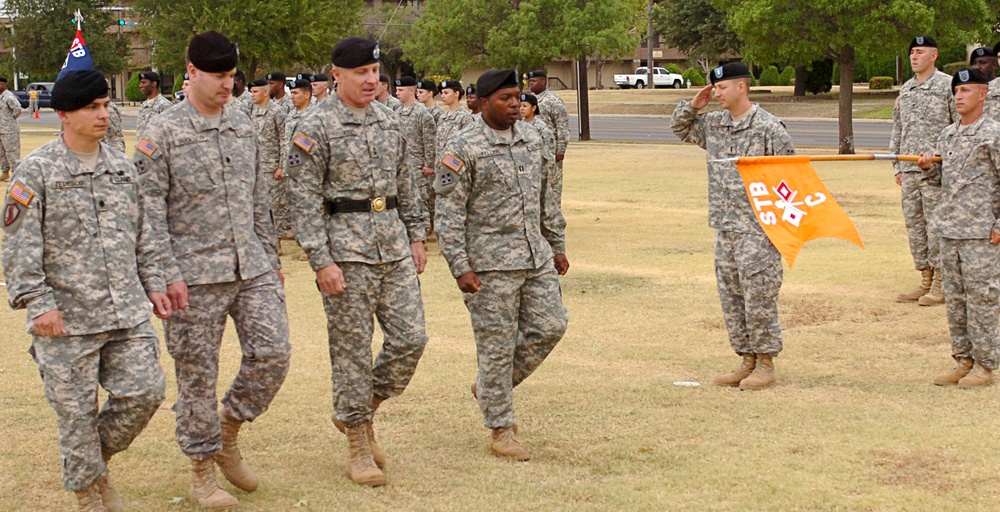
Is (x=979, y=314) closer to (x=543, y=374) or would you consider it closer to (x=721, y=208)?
(x=721, y=208)

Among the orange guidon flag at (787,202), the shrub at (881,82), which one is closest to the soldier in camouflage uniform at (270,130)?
the orange guidon flag at (787,202)

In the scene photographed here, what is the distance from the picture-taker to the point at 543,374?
26.9ft

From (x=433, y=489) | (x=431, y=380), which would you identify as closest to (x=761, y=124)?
(x=431, y=380)

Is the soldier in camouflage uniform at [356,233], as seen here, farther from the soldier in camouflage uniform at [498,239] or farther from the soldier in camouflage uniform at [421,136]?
the soldier in camouflage uniform at [421,136]

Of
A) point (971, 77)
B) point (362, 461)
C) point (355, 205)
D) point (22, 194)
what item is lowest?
point (362, 461)

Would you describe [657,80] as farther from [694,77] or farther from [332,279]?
[332,279]

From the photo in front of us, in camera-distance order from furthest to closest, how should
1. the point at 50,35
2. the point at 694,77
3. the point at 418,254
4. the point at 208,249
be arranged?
the point at 694,77
the point at 50,35
the point at 418,254
the point at 208,249

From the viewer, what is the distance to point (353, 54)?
5.88 m

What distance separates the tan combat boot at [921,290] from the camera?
35.1ft

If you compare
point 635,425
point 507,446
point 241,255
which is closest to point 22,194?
point 241,255

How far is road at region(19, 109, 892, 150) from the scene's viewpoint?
31.9 metres

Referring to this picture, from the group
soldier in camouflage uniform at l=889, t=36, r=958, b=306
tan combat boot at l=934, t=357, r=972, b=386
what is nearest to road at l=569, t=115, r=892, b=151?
soldier in camouflage uniform at l=889, t=36, r=958, b=306

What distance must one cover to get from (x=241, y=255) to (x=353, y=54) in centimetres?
114

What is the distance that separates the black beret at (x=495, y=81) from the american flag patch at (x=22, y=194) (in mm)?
2367
